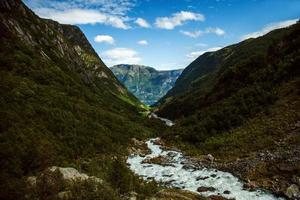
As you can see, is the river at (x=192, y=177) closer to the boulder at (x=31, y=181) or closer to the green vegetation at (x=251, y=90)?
the green vegetation at (x=251, y=90)

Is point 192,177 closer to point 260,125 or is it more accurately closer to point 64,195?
point 260,125

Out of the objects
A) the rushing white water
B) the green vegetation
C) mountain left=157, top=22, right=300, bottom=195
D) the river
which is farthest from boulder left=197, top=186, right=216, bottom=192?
the green vegetation

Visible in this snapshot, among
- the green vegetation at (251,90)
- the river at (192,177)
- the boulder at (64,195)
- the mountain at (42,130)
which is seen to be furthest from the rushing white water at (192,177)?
the boulder at (64,195)

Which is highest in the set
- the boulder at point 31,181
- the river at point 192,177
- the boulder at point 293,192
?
the boulder at point 31,181

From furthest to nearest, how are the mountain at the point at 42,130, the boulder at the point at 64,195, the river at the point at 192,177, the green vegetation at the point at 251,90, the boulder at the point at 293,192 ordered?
the green vegetation at the point at 251,90
the river at the point at 192,177
the boulder at the point at 293,192
the mountain at the point at 42,130
the boulder at the point at 64,195

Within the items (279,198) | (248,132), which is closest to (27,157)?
(279,198)

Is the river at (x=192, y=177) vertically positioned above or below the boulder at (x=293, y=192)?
below

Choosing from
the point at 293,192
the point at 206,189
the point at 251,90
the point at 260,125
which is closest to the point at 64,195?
the point at 206,189

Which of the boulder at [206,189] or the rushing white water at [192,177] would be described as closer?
the rushing white water at [192,177]

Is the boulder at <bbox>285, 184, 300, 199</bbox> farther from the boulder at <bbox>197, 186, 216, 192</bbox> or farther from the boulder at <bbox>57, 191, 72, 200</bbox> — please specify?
the boulder at <bbox>57, 191, 72, 200</bbox>
